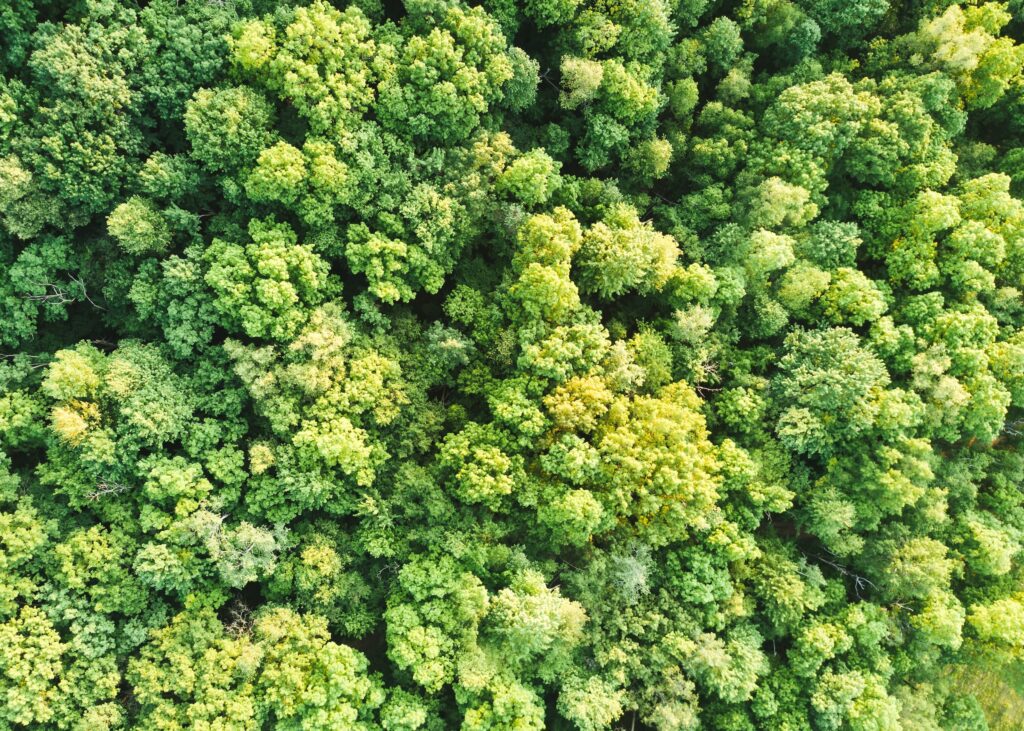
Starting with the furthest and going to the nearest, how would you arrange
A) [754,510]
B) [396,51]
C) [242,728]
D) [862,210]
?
1. [862,210]
2. [754,510]
3. [396,51]
4. [242,728]

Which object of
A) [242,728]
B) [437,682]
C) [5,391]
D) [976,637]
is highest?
[976,637]

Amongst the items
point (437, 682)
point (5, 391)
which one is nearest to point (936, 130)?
point (437, 682)

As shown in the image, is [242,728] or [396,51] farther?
[396,51]

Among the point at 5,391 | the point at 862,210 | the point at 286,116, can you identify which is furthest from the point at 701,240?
the point at 5,391

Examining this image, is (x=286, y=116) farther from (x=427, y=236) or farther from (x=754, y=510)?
(x=754, y=510)

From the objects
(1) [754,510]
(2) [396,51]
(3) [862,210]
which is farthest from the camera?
(3) [862,210]

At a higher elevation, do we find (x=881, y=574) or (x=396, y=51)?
Result: (x=396, y=51)
